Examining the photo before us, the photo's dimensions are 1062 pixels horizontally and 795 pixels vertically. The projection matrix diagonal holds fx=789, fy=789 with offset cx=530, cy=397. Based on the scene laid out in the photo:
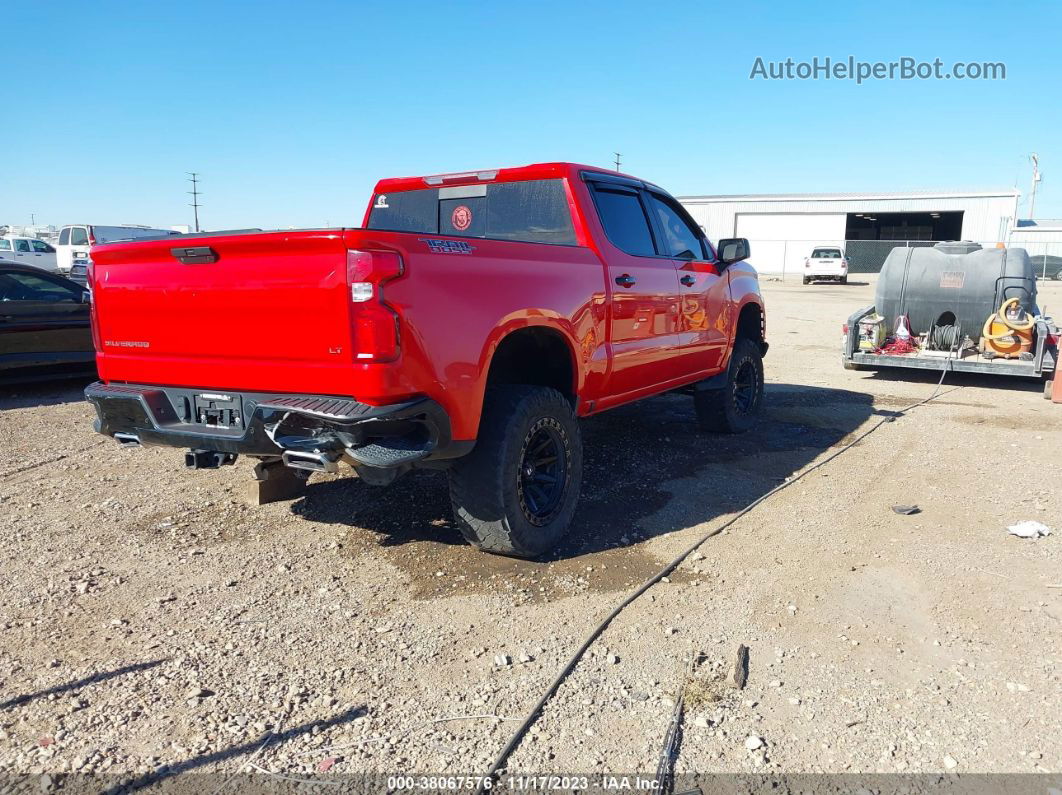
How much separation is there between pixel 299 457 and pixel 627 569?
178cm

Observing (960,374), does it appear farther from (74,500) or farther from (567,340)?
(74,500)

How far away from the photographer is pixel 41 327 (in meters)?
8.60

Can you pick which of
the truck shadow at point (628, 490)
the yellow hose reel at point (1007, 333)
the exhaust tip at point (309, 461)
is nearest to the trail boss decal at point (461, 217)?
the truck shadow at point (628, 490)

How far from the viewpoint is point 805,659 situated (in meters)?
3.24

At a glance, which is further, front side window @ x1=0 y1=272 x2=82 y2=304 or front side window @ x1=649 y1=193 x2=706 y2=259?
front side window @ x1=0 y1=272 x2=82 y2=304

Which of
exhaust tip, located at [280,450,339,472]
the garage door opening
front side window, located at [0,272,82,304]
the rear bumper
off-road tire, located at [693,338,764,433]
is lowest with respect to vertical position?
off-road tire, located at [693,338,764,433]

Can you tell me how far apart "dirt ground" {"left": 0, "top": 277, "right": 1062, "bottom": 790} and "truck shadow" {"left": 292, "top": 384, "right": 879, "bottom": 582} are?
0.10 feet

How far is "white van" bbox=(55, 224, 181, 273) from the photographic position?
25.3 meters

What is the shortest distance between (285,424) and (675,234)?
366 centimetres

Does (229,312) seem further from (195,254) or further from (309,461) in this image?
(309,461)

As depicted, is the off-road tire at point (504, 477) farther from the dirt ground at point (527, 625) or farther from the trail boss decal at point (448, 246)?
the trail boss decal at point (448, 246)

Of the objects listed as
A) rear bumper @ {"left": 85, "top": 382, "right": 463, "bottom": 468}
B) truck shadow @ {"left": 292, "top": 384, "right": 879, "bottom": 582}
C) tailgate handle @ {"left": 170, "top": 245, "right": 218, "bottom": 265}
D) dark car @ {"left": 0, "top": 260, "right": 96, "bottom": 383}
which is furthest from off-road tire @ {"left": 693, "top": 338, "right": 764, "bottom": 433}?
dark car @ {"left": 0, "top": 260, "right": 96, "bottom": 383}

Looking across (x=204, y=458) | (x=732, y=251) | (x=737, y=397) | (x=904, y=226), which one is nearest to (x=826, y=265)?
(x=904, y=226)

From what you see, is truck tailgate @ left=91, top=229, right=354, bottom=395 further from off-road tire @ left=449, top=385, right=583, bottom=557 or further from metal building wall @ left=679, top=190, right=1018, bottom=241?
metal building wall @ left=679, top=190, right=1018, bottom=241
